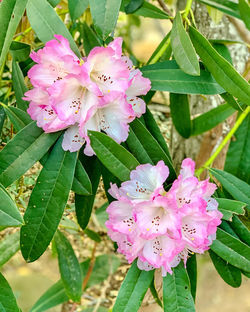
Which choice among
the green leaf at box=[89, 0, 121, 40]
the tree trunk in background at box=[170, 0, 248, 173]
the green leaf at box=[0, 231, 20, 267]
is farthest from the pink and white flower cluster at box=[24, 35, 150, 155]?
the tree trunk in background at box=[170, 0, 248, 173]

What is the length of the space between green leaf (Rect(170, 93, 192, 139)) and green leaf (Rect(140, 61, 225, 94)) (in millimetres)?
196

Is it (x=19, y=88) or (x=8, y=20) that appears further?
(x=19, y=88)

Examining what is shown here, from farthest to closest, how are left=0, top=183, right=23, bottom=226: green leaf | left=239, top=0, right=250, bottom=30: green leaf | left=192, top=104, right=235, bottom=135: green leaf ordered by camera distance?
left=192, top=104, right=235, bottom=135: green leaf → left=239, top=0, right=250, bottom=30: green leaf → left=0, top=183, right=23, bottom=226: green leaf

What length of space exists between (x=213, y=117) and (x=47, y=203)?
20.1 inches

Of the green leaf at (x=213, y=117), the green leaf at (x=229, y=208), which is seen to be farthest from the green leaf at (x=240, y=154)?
the green leaf at (x=229, y=208)

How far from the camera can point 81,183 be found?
0.68 m

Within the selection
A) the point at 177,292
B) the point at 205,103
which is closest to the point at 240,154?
the point at 177,292

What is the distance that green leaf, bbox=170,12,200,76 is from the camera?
0.63 m

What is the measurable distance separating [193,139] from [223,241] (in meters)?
0.82

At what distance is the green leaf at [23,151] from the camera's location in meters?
0.63

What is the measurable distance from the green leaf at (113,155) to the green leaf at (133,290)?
167 mm

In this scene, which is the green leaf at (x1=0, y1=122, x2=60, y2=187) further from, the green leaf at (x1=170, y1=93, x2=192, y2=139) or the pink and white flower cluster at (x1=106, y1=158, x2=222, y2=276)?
the green leaf at (x1=170, y1=93, x2=192, y2=139)

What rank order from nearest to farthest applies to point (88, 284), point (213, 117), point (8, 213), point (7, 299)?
point (8, 213)
point (7, 299)
point (213, 117)
point (88, 284)

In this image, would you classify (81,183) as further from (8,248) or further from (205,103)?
(205,103)
